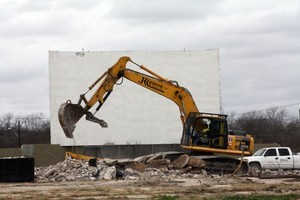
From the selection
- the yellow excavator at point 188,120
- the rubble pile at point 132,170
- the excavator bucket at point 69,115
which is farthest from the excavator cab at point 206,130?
the excavator bucket at point 69,115

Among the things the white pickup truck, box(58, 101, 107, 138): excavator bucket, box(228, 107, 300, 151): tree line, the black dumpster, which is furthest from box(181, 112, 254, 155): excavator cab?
box(228, 107, 300, 151): tree line

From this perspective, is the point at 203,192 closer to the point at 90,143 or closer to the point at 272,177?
the point at 272,177

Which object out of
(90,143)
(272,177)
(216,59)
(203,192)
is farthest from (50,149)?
(203,192)

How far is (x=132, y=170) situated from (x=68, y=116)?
4.07 metres

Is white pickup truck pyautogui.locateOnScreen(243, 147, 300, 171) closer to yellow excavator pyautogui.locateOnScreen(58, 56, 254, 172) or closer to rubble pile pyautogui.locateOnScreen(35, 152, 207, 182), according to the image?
yellow excavator pyautogui.locateOnScreen(58, 56, 254, 172)

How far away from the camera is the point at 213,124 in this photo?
101 ft

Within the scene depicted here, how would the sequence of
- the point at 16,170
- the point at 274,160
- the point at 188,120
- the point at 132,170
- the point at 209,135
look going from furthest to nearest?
the point at 274,160
the point at 188,120
the point at 209,135
the point at 132,170
the point at 16,170

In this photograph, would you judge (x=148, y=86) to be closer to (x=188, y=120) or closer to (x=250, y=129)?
Result: (x=188, y=120)

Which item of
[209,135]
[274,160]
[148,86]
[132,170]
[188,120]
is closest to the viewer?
[132,170]

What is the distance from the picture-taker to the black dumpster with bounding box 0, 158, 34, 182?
28.9m

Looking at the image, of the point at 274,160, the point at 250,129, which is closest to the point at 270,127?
the point at 250,129

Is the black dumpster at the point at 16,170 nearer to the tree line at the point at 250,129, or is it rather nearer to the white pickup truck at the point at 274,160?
the white pickup truck at the point at 274,160

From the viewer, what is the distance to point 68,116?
30812 millimetres

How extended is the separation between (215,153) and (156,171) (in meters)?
3.27
